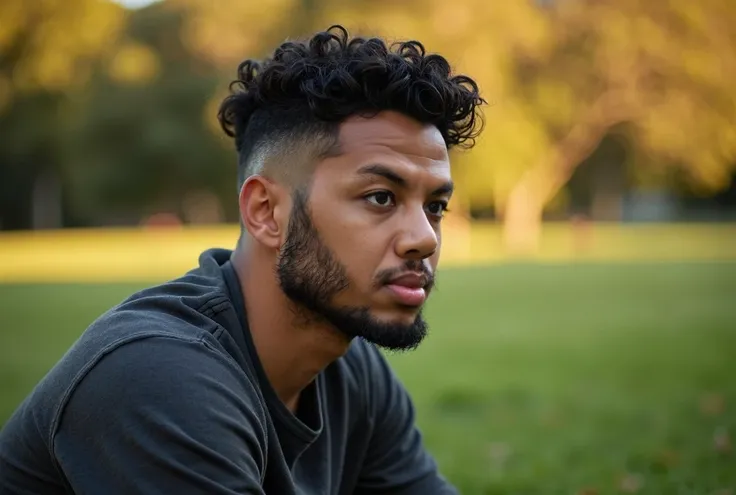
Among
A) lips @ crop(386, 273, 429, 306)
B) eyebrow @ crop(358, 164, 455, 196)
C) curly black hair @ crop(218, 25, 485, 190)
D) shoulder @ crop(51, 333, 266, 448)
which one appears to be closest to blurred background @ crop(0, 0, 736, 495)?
curly black hair @ crop(218, 25, 485, 190)

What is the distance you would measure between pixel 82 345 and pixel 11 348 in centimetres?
886

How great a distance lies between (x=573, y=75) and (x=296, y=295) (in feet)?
122

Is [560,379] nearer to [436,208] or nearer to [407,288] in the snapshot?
[436,208]

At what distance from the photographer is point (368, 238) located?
279 centimetres

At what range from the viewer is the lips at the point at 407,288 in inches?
110

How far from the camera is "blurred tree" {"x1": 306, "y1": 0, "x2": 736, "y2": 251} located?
32250mm

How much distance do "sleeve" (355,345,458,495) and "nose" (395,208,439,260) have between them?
2.42 ft

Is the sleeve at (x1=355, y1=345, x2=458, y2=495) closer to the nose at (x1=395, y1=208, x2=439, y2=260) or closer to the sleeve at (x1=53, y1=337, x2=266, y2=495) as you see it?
the nose at (x1=395, y1=208, x2=439, y2=260)

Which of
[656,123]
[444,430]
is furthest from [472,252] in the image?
[444,430]

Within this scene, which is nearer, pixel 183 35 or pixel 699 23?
pixel 699 23

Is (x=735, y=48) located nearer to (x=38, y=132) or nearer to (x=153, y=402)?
(x=153, y=402)

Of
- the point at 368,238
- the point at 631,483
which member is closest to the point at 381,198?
the point at 368,238

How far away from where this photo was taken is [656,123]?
35.3 metres

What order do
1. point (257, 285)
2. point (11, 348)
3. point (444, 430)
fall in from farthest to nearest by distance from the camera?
1. point (11, 348)
2. point (444, 430)
3. point (257, 285)
